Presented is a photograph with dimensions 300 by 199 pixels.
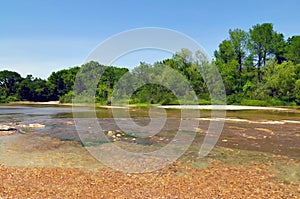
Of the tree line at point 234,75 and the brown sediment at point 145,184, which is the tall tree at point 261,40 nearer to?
the tree line at point 234,75

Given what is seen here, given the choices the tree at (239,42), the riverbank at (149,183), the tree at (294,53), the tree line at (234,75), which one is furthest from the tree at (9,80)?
the riverbank at (149,183)

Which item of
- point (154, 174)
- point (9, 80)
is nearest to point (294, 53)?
point (154, 174)

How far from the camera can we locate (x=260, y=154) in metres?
13.3

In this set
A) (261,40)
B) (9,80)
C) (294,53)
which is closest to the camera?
(294,53)

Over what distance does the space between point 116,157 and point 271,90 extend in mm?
62192

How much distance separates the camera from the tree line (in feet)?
208

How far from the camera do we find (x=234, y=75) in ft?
250

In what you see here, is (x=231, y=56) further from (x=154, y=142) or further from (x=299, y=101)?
(x=154, y=142)

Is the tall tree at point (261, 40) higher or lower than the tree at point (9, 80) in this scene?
higher

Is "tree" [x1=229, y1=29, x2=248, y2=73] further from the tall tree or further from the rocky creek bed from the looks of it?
the rocky creek bed

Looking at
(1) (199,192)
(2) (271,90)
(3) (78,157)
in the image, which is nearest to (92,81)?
(2) (271,90)

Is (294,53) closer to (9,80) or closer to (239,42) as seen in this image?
(239,42)

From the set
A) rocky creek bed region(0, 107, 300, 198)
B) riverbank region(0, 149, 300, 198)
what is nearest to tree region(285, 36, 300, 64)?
rocky creek bed region(0, 107, 300, 198)

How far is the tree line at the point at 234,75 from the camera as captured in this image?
208ft
